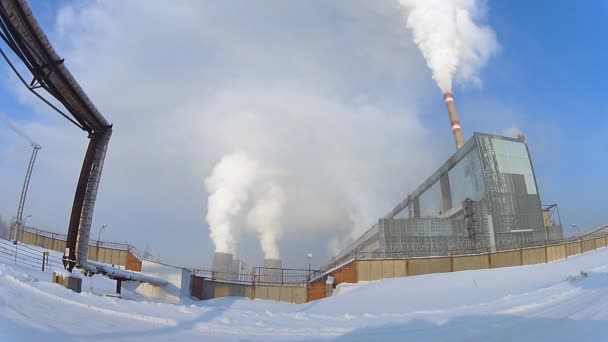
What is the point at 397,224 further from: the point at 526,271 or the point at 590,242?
the point at 526,271

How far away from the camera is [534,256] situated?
107ft

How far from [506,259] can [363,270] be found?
10.8 m

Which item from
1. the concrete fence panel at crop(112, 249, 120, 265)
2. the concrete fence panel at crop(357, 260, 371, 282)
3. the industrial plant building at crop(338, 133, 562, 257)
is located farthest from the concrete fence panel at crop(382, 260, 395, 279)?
the concrete fence panel at crop(112, 249, 120, 265)

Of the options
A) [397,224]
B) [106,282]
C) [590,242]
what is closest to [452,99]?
[397,224]

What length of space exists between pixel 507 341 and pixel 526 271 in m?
18.9

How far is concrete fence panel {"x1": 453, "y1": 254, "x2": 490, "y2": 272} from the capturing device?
114 ft

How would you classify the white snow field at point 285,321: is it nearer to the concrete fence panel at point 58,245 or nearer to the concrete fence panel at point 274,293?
the concrete fence panel at point 58,245

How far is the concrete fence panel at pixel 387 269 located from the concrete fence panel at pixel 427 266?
1249 mm

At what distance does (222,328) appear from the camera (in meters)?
10.8

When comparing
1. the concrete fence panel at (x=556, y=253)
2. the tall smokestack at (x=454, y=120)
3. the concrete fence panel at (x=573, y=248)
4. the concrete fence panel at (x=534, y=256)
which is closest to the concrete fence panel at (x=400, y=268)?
the concrete fence panel at (x=534, y=256)

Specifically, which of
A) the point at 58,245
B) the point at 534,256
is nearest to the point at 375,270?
the point at 534,256

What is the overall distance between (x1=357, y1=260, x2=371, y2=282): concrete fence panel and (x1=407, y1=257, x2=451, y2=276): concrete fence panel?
319cm

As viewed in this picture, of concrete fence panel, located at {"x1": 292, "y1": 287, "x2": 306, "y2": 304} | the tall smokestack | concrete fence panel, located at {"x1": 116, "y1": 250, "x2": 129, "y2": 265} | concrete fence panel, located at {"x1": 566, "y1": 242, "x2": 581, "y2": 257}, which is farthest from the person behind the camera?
the tall smokestack

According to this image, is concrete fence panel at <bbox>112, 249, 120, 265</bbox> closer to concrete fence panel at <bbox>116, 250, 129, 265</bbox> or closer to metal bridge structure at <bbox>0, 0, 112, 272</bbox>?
concrete fence panel at <bbox>116, 250, 129, 265</bbox>
